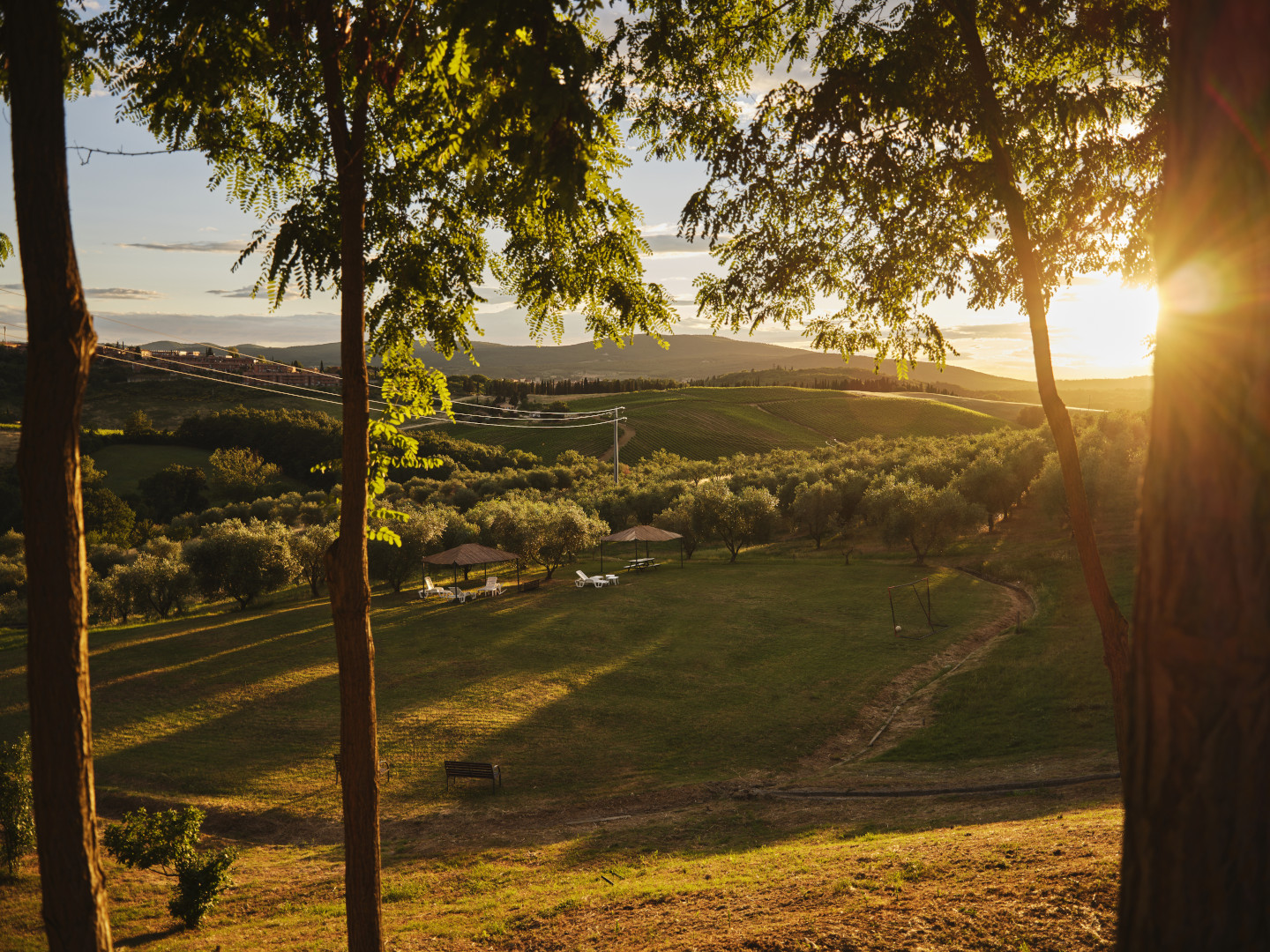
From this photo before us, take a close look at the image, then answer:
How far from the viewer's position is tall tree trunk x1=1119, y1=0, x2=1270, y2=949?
2.76 metres

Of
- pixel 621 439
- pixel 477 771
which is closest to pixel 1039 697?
pixel 477 771

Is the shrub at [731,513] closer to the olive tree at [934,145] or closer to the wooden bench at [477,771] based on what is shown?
the wooden bench at [477,771]

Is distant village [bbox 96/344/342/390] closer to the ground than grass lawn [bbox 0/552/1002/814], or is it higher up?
higher up

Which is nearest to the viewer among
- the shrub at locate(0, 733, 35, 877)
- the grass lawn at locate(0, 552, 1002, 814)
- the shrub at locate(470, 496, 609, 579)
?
the shrub at locate(0, 733, 35, 877)

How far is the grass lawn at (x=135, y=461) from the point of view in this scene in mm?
81812

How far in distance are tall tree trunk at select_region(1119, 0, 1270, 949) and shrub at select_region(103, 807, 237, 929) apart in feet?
41.2

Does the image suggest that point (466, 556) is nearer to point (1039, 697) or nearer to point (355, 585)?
point (1039, 697)

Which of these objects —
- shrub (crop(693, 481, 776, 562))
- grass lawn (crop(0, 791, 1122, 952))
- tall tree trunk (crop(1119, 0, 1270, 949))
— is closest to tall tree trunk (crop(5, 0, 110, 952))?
tall tree trunk (crop(1119, 0, 1270, 949))

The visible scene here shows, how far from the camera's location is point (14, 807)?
1248cm

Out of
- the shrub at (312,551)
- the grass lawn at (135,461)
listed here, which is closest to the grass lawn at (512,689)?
the shrub at (312,551)

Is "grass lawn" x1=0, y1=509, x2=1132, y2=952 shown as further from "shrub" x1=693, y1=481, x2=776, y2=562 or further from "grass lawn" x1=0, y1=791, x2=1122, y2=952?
"shrub" x1=693, y1=481, x2=776, y2=562

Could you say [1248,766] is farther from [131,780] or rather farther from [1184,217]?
[131,780]

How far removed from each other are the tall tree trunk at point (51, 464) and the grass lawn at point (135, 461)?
291ft

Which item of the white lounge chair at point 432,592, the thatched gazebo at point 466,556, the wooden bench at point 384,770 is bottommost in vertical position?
the white lounge chair at point 432,592
